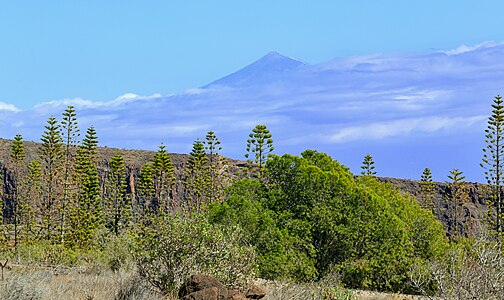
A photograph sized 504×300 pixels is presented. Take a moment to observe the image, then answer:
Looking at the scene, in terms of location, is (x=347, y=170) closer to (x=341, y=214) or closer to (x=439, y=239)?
(x=341, y=214)

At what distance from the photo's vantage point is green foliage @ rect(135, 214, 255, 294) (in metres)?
16.8

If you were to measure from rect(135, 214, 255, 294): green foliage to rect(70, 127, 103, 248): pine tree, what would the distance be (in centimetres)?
3281

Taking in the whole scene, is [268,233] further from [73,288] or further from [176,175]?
[176,175]

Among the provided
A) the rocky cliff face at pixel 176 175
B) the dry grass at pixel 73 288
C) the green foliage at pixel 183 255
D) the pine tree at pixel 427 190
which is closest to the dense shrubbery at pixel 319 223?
the green foliage at pixel 183 255

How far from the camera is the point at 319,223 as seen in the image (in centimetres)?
3045

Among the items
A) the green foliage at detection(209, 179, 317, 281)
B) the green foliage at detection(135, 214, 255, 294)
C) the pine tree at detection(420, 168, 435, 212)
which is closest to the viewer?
the green foliage at detection(135, 214, 255, 294)

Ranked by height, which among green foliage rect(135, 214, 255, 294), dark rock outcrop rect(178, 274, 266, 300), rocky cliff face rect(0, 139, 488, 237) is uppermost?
rocky cliff face rect(0, 139, 488, 237)

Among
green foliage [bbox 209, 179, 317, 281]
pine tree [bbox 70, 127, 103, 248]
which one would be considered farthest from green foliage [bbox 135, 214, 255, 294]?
pine tree [bbox 70, 127, 103, 248]

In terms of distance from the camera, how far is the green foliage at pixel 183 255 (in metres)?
16.8

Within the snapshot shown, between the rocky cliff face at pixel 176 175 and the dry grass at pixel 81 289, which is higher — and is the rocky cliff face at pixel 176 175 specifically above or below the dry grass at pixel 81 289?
above

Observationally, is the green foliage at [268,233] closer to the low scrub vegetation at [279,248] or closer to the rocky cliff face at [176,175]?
the low scrub vegetation at [279,248]

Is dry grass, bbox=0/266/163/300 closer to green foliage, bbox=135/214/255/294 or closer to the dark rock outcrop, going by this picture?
green foliage, bbox=135/214/255/294

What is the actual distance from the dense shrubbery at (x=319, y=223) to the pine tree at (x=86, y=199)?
72.6 feet

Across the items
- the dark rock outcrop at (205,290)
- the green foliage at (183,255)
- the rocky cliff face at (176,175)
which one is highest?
the rocky cliff face at (176,175)
